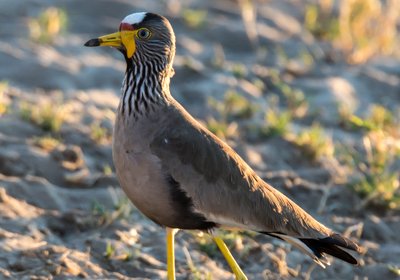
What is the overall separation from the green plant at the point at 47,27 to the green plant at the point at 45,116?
1591 mm

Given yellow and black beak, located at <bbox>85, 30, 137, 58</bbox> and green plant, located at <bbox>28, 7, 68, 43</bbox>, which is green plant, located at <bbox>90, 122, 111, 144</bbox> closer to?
green plant, located at <bbox>28, 7, 68, 43</bbox>

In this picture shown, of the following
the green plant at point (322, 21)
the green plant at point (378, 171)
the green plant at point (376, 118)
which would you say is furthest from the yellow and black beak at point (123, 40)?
the green plant at point (322, 21)

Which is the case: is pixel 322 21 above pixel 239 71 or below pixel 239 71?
above

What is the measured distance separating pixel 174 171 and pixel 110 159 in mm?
1997

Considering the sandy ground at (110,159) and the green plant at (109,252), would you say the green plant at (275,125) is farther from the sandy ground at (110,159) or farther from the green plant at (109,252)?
the green plant at (109,252)

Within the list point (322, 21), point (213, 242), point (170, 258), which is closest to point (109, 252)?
point (170, 258)

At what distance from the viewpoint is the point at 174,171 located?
475 centimetres

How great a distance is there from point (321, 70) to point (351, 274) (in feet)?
13.0

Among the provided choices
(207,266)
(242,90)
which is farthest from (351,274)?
(242,90)

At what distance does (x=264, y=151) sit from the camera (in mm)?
7301

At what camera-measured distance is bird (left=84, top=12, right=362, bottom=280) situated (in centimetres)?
471

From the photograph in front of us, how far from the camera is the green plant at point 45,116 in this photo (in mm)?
6758

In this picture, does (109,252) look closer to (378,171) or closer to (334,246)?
(334,246)

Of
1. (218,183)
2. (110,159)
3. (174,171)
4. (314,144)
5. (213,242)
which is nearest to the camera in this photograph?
(174,171)
